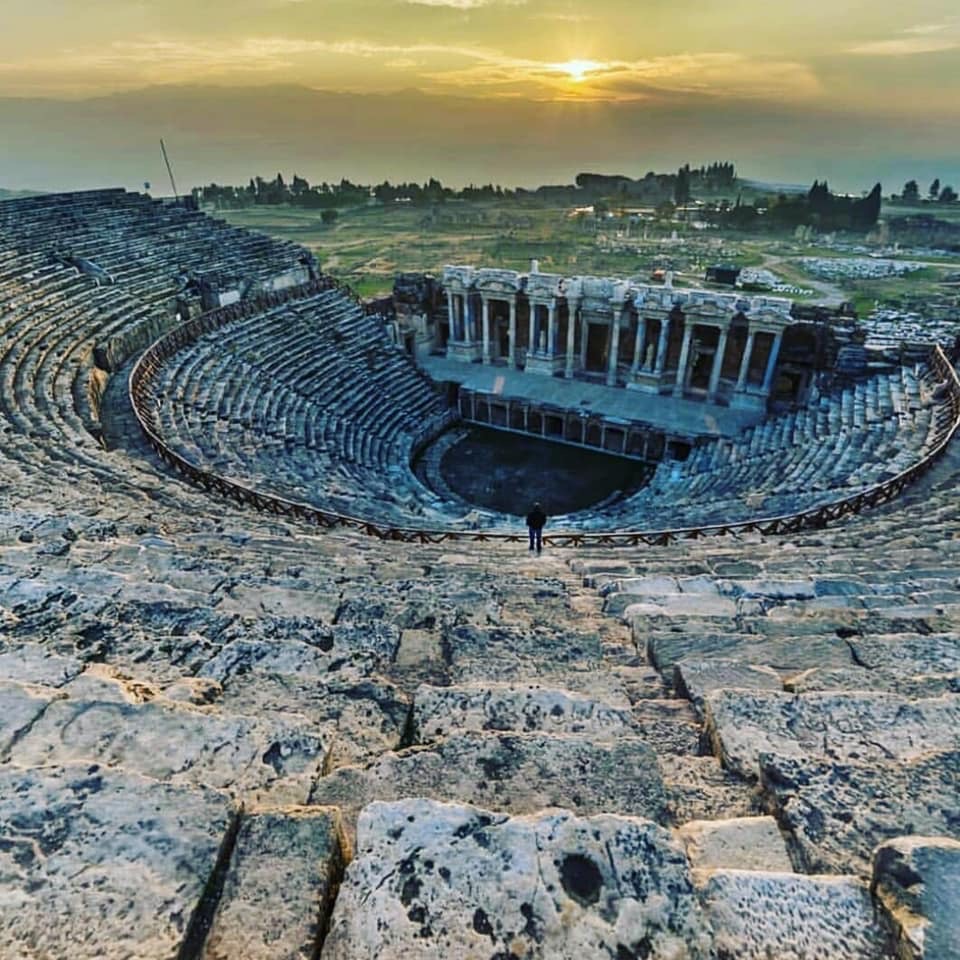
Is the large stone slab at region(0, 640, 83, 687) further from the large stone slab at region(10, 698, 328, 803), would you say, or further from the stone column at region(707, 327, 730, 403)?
the stone column at region(707, 327, 730, 403)

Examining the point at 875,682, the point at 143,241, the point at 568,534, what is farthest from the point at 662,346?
the point at 875,682

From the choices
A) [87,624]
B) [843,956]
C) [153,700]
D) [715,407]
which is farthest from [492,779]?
[715,407]

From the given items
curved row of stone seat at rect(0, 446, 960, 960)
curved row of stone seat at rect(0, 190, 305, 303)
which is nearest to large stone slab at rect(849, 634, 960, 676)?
curved row of stone seat at rect(0, 446, 960, 960)

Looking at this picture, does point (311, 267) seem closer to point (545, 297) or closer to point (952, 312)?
point (545, 297)

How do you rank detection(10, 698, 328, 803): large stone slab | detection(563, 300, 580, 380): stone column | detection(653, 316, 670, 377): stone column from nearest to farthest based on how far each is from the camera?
detection(10, 698, 328, 803): large stone slab < detection(653, 316, 670, 377): stone column < detection(563, 300, 580, 380): stone column

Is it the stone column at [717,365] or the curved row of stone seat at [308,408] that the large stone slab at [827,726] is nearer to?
the curved row of stone seat at [308,408]

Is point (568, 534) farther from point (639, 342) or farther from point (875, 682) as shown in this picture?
point (639, 342)
